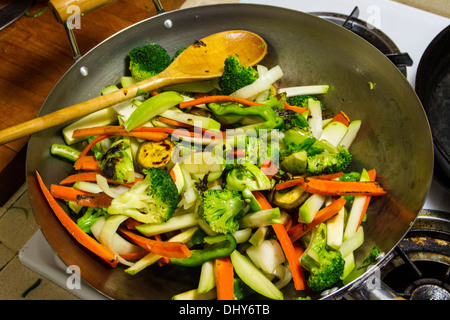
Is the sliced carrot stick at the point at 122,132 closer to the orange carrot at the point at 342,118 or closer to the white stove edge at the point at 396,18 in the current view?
the orange carrot at the point at 342,118

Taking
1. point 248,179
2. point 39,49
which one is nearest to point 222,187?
point 248,179

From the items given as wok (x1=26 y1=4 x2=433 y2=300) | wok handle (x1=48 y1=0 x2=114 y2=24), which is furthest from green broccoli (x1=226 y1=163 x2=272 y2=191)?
wok handle (x1=48 y1=0 x2=114 y2=24)

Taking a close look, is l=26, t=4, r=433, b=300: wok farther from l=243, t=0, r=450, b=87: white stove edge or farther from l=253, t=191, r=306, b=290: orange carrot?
l=243, t=0, r=450, b=87: white stove edge

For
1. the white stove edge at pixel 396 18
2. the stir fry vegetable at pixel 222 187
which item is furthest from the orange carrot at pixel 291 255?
the white stove edge at pixel 396 18

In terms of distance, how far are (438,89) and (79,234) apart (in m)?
1.49

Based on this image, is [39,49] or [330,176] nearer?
[330,176]

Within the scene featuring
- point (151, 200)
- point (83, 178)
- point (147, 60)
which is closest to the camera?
point (151, 200)

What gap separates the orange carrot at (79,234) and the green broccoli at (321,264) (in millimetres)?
576

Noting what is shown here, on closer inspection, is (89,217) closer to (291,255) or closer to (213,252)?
(213,252)

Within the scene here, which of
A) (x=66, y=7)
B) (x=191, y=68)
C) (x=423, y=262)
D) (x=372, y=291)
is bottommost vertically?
(x=423, y=262)

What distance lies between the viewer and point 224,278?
3.36 ft
